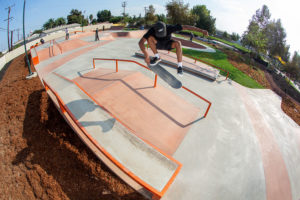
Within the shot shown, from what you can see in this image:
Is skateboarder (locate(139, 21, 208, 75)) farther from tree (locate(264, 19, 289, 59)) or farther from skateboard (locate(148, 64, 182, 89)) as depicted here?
tree (locate(264, 19, 289, 59))

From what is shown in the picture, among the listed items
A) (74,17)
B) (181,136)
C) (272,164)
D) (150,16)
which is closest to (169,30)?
(181,136)

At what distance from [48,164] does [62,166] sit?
0.49m

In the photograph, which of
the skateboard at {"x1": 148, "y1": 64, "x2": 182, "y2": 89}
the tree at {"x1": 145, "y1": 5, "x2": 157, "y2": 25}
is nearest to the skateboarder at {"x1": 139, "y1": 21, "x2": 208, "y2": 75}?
the skateboard at {"x1": 148, "y1": 64, "x2": 182, "y2": 89}

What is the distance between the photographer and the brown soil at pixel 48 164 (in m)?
3.83

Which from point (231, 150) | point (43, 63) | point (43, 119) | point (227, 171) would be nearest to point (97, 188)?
point (43, 119)

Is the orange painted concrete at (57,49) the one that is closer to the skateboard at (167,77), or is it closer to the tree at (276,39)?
the skateboard at (167,77)

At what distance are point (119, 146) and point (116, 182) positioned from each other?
1.10 meters

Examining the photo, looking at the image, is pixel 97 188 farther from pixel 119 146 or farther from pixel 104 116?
pixel 104 116

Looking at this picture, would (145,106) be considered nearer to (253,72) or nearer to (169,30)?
(169,30)

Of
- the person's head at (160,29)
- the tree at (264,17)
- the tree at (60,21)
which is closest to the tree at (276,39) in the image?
the tree at (264,17)

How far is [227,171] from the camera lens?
16.3 ft

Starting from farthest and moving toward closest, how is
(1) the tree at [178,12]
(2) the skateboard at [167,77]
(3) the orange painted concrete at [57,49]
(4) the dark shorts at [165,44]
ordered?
(1) the tree at [178,12] < (3) the orange painted concrete at [57,49] < (2) the skateboard at [167,77] < (4) the dark shorts at [165,44]

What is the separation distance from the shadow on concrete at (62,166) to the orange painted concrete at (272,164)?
4.96 metres

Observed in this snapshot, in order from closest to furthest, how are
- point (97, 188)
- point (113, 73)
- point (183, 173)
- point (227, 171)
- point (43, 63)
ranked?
point (97, 188) < point (183, 173) < point (227, 171) < point (113, 73) < point (43, 63)
